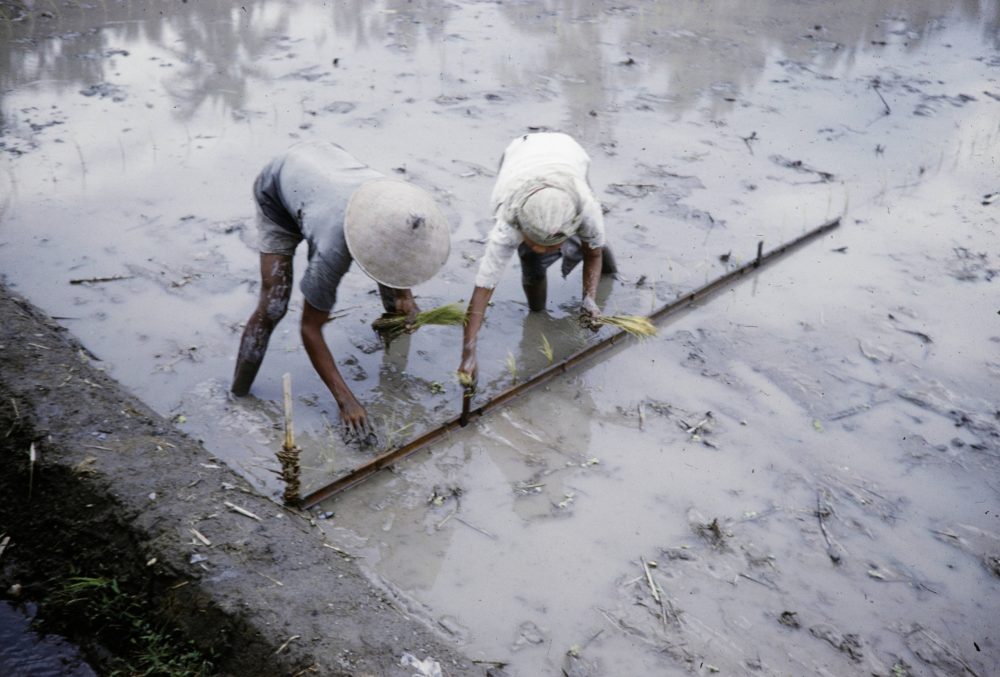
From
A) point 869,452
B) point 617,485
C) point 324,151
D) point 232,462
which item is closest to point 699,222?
point 869,452

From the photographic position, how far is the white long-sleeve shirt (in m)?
3.95

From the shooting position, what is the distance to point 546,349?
474cm

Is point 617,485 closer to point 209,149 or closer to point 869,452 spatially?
point 869,452

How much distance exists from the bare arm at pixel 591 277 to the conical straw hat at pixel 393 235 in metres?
1.26

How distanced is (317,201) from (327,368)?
0.77 meters

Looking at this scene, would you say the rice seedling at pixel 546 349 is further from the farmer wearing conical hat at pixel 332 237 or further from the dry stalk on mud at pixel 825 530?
the dry stalk on mud at pixel 825 530

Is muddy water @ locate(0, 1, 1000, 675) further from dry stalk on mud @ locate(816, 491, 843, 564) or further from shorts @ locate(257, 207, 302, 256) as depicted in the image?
shorts @ locate(257, 207, 302, 256)

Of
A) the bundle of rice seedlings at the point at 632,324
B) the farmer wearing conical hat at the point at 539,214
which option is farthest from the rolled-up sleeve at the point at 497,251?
the bundle of rice seedlings at the point at 632,324

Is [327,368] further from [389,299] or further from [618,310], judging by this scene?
[618,310]

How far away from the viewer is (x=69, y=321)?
471 cm

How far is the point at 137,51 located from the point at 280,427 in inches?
235

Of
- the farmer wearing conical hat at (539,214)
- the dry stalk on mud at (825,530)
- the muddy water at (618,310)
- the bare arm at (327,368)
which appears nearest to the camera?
the muddy water at (618,310)

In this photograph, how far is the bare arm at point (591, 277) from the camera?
14.5 feet

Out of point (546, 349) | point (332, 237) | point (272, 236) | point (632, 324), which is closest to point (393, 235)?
point (332, 237)
